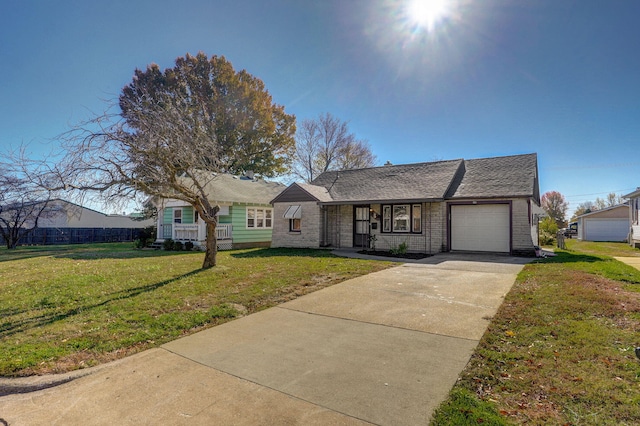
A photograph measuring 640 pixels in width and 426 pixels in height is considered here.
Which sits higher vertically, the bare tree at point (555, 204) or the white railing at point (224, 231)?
the bare tree at point (555, 204)

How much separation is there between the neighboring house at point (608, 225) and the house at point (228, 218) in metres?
28.5

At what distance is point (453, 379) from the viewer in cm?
320

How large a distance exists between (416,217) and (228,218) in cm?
1024

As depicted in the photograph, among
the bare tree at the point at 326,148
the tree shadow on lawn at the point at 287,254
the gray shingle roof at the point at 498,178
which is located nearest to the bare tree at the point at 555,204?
the bare tree at the point at 326,148

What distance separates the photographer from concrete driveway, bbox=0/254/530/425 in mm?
2746

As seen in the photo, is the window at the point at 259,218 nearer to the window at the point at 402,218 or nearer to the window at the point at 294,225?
the window at the point at 294,225

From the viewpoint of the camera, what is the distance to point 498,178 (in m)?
14.6

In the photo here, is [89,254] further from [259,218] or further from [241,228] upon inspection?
[259,218]

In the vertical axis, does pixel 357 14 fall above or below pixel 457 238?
above

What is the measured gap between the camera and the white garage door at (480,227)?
13562 mm

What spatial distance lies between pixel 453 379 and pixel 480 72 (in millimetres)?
11670

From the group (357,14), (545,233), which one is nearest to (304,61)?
(357,14)

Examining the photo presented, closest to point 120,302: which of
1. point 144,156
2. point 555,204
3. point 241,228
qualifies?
point 144,156

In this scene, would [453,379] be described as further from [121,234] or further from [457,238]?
[121,234]
